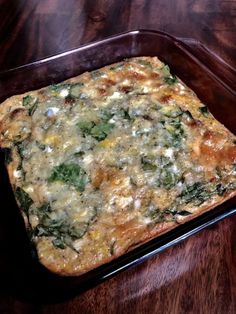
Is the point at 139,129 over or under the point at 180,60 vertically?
under

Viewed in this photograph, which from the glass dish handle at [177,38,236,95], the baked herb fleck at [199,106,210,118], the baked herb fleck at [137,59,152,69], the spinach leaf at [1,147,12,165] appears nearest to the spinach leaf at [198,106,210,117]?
the baked herb fleck at [199,106,210,118]

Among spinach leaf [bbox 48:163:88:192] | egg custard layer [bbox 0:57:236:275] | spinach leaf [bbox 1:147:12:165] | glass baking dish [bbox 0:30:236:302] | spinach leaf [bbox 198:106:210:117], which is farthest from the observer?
spinach leaf [bbox 198:106:210:117]

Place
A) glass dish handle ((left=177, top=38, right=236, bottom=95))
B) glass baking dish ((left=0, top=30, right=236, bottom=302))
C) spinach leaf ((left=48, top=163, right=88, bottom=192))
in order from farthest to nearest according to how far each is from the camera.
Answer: glass dish handle ((left=177, top=38, right=236, bottom=95)) < spinach leaf ((left=48, top=163, right=88, bottom=192)) < glass baking dish ((left=0, top=30, right=236, bottom=302))

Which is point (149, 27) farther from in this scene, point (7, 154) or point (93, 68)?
point (7, 154)

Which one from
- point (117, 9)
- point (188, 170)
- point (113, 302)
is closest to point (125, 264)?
point (113, 302)

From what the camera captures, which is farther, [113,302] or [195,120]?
[195,120]

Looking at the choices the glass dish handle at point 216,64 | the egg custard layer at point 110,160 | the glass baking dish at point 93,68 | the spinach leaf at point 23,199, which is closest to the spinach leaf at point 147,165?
the egg custard layer at point 110,160

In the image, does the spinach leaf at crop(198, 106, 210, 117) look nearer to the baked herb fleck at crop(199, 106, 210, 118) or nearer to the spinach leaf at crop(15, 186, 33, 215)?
the baked herb fleck at crop(199, 106, 210, 118)

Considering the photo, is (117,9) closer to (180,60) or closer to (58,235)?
(180,60)
